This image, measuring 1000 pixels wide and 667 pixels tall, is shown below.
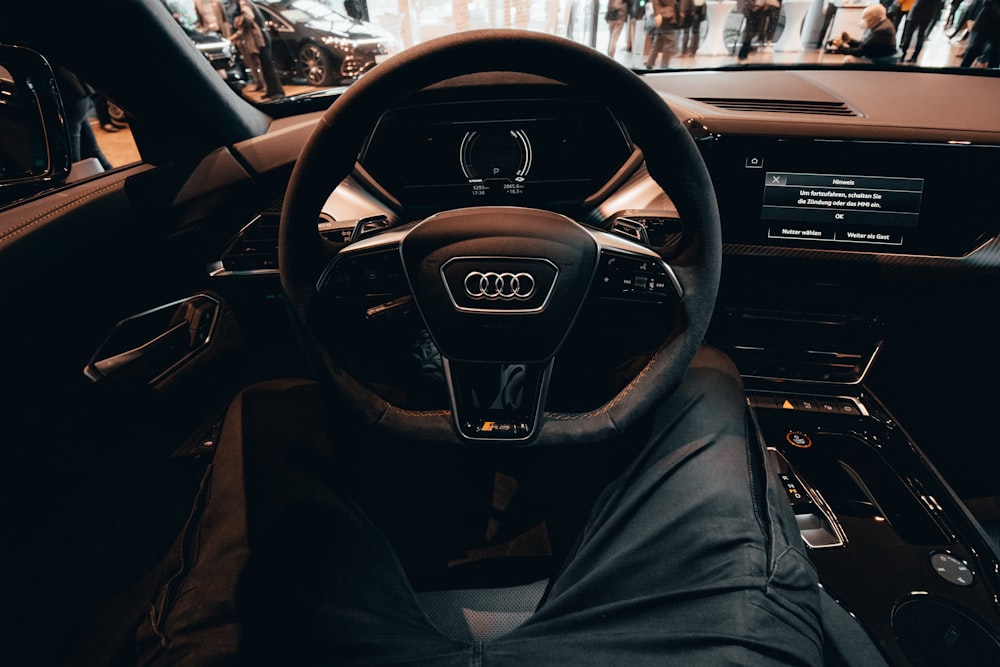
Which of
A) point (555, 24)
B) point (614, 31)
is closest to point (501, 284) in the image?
point (555, 24)

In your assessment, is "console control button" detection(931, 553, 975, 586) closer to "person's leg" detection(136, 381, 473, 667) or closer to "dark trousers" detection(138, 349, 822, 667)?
"dark trousers" detection(138, 349, 822, 667)

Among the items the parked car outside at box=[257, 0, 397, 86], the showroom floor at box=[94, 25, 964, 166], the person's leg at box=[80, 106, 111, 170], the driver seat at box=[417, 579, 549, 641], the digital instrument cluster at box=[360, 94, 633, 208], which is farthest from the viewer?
the parked car outside at box=[257, 0, 397, 86]

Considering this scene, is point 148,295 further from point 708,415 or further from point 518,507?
point 708,415

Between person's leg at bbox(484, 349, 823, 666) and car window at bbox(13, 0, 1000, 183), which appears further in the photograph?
car window at bbox(13, 0, 1000, 183)

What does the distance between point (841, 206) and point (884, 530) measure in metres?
0.86

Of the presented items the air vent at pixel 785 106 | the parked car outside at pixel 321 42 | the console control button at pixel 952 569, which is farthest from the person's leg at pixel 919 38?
the console control button at pixel 952 569

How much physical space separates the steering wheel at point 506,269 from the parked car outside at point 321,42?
7344 mm

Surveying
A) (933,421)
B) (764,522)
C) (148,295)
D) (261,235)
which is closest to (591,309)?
(764,522)

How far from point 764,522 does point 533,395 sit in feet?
1.44

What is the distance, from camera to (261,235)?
1.55 metres

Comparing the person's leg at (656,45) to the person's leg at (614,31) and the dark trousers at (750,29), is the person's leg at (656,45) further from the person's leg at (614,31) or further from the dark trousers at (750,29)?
the dark trousers at (750,29)

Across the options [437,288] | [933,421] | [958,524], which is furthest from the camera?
[933,421]

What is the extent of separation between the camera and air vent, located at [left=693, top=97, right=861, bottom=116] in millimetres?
1540

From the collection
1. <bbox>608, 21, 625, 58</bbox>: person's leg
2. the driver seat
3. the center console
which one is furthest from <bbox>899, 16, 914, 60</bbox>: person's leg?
the driver seat
